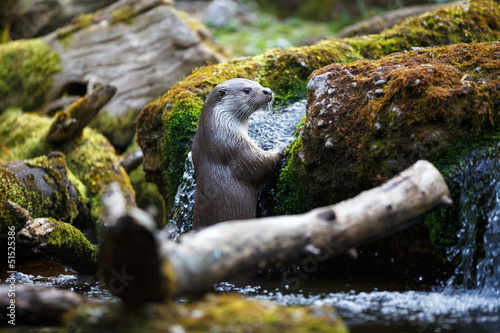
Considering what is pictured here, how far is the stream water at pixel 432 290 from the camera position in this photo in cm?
335

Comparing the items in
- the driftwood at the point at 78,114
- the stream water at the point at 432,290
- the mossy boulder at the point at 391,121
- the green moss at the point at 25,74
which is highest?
the green moss at the point at 25,74

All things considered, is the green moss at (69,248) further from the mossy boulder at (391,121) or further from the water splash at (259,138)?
the mossy boulder at (391,121)

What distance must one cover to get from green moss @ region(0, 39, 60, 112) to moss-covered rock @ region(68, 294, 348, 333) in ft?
30.7

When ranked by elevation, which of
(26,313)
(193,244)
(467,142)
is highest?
(467,142)

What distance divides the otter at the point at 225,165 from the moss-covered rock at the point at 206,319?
2.28 m

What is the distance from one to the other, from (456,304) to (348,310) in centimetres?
81

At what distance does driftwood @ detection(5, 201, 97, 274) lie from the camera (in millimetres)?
4953

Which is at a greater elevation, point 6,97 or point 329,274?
point 6,97

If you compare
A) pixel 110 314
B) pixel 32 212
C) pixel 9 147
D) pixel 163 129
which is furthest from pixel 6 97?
pixel 110 314

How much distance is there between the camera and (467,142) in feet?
13.7

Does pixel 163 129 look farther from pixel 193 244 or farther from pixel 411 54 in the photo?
pixel 193 244

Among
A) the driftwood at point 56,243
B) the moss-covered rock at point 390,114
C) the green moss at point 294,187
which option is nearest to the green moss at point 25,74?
the driftwood at point 56,243

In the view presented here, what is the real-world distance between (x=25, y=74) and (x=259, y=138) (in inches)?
288

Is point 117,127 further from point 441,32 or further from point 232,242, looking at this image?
point 232,242
